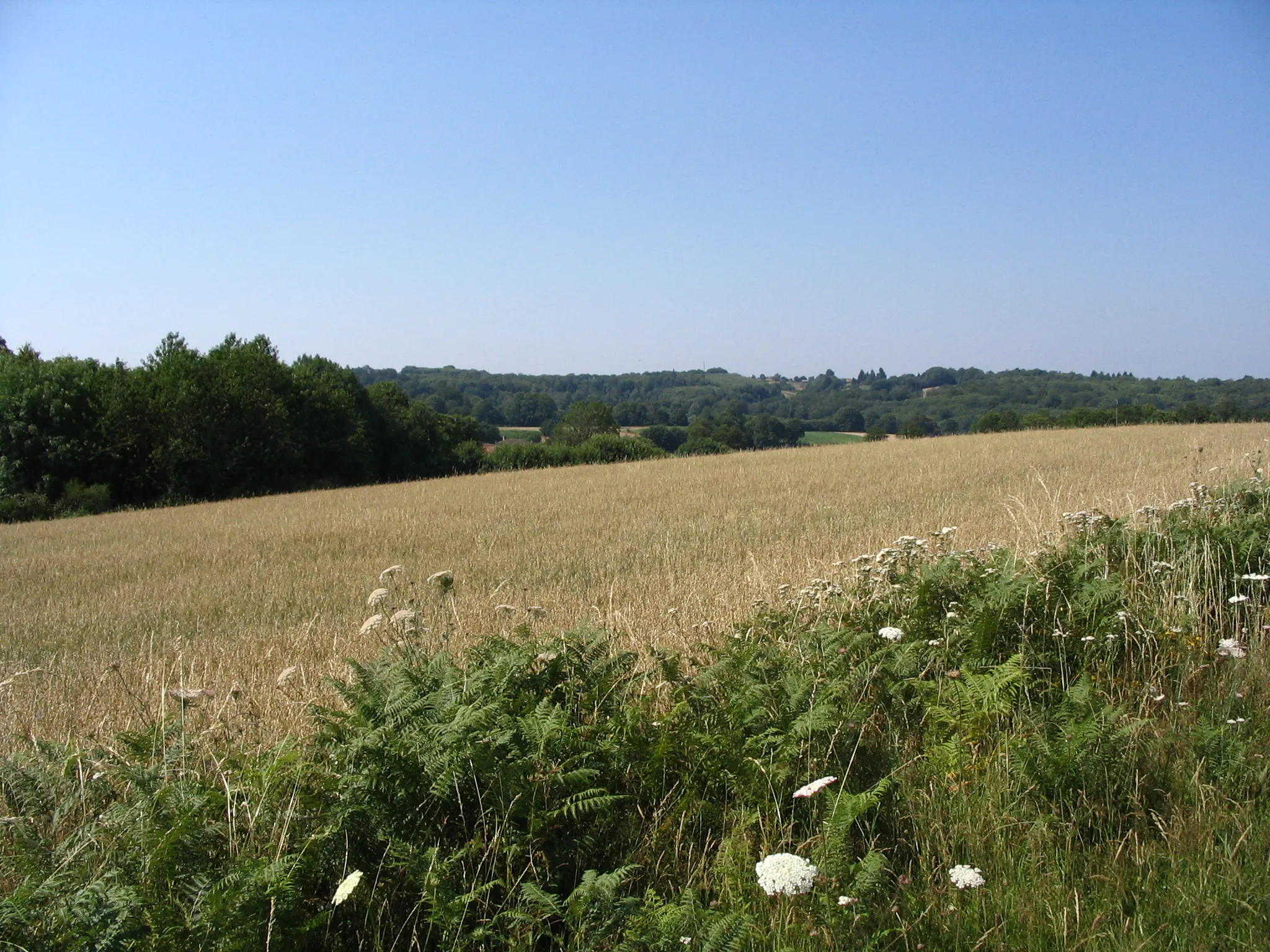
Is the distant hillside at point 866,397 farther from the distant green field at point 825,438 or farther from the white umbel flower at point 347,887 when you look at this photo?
the white umbel flower at point 347,887

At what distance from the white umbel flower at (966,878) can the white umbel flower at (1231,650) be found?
2553 mm

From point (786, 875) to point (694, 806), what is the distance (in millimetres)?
872

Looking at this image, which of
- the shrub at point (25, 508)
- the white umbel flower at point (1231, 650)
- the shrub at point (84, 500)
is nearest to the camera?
the white umbel flower at point (1231, 650)

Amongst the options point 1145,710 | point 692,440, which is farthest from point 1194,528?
point 692,440

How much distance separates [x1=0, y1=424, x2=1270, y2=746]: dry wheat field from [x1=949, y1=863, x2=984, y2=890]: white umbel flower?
2.85 metres

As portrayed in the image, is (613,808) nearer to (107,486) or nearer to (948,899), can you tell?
(948,899)

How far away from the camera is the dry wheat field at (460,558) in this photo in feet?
19.7

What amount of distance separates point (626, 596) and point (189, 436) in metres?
44.0

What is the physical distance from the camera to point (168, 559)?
15.3 metres

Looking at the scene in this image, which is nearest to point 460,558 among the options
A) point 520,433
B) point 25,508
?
point 25,508

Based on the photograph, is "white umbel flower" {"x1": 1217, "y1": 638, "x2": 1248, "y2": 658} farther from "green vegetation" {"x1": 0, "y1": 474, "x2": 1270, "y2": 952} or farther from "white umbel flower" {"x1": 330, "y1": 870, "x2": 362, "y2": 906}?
"white umbel flower" {"x1": 330, "y1": 870, "x2": 362, "y2": 906}

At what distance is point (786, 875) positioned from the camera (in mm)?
2508

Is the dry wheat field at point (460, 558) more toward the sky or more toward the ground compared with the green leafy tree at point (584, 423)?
more toward the ground

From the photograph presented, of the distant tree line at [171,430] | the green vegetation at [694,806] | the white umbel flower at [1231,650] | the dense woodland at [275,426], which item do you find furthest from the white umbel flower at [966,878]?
the distant tree line at [171,430]
